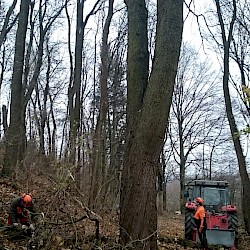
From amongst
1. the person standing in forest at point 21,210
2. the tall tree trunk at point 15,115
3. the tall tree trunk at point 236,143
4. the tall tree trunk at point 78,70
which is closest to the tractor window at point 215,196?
the tall tree trunk at point 236,143

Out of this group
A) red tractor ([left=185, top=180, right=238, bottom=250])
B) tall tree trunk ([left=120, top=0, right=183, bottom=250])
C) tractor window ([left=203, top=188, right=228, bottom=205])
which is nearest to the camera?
tall tree trunk ([left=120, top=0, right=183, bottom=250])

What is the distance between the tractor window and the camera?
14242 millimetres

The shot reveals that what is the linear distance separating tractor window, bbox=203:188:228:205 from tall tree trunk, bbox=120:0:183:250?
880cm

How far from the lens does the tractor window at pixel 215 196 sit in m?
14.2

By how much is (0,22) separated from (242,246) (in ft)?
51.9

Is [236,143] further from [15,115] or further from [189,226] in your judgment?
[15,115]

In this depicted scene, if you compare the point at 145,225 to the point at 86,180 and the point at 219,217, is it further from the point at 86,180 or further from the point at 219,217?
the point at 219,217

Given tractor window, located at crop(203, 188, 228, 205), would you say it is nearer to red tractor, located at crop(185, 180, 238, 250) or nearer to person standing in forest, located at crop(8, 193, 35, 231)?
red tractor, located at crop(185, 180, 238, 250)

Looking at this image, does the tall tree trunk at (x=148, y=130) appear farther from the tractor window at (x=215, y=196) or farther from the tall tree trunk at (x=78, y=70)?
the tall tree trunk at (x=78, y=70)

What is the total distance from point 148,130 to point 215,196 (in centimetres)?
925

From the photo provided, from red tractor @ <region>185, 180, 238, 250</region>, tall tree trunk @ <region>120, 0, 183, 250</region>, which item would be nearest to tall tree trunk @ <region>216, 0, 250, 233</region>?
red tractor @ <region>185, 180, 238, 250</region>

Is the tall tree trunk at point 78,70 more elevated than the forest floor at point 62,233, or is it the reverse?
the tall tree trunk at point 78,70

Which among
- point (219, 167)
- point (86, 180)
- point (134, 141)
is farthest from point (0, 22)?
point (219, 167)

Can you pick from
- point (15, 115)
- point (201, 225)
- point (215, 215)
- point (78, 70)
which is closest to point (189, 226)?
point (215, 215)
